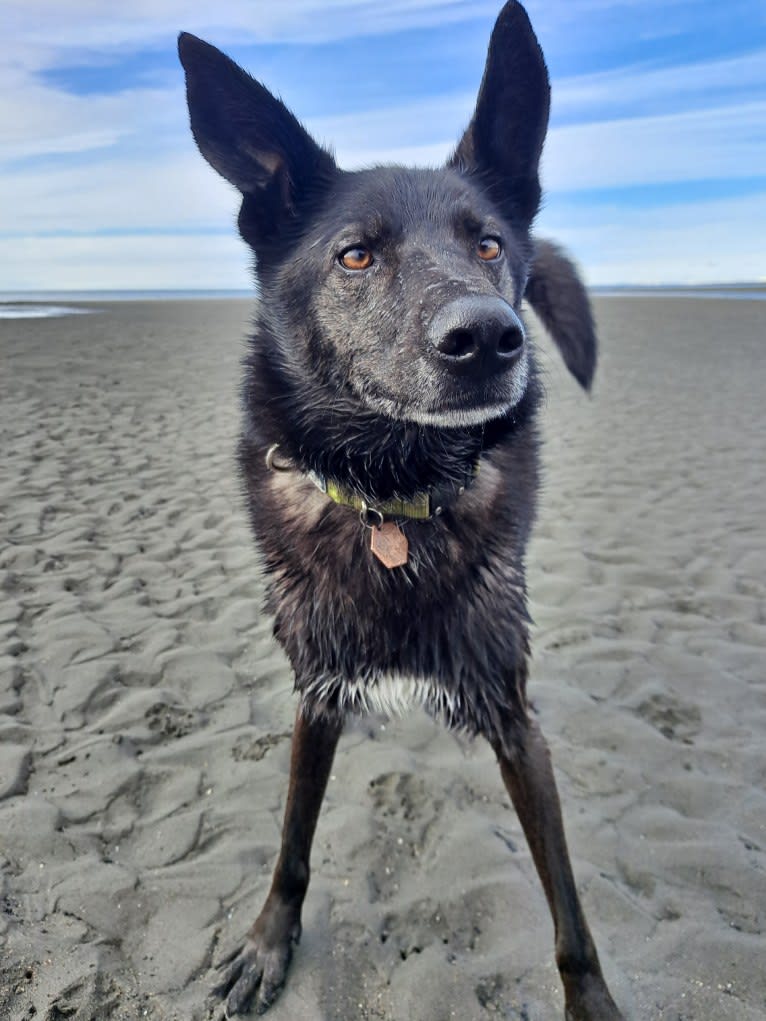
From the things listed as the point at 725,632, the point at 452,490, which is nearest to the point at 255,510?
the point at 452,490

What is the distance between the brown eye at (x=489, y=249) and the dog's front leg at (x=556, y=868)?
136cm

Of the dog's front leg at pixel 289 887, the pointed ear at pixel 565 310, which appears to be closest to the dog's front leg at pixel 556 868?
the dog's front leg at pixel 289 887

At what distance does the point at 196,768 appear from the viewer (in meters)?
2.83

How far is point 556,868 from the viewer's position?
2.01m

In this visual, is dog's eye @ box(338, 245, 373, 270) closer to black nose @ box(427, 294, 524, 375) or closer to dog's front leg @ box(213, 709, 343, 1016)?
black nose @ box(427, 294, 524, 375)

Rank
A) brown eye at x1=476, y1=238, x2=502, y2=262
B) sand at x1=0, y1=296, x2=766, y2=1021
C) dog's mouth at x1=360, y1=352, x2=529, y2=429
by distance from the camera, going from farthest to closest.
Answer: brown eye at x1=476, y1=238, x2=502, y2=262 → sand at x1=0, y1=296, x2=766, y2=1021 → dog's mouth at x1=360, y1=352, x2=529, y2=429

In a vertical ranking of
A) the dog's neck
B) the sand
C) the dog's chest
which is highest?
the dog's neck

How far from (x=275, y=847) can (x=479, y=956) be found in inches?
29.9

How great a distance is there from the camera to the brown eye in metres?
2.21

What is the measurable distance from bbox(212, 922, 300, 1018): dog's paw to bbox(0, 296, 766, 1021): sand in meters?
0.05

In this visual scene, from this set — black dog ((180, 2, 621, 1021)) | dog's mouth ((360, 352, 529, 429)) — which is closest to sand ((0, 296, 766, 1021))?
black dog ((180, 2, 621, 1021))

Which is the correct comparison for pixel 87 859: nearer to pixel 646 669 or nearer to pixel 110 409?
pixel 646 669

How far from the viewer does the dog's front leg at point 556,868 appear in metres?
1.94

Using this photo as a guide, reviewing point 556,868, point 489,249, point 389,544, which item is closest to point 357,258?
point 489,249
